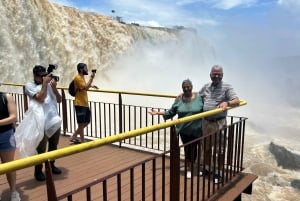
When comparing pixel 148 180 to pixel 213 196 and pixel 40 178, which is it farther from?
pixel 40 178

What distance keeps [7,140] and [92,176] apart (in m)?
1.69

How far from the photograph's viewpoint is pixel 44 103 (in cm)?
438

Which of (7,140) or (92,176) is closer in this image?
(7,140)

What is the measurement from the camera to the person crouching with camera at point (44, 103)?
13.9ft

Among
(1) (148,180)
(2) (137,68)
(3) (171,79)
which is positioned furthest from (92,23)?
(1) (148,180)

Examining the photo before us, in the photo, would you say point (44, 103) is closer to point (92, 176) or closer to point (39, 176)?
point (39, 176)


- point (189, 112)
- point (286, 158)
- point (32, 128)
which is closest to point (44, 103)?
point (32, 128)

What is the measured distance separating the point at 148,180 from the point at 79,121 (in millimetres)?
2246

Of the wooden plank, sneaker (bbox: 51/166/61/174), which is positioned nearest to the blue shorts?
sneaker (bbox: 51/166/61/174)

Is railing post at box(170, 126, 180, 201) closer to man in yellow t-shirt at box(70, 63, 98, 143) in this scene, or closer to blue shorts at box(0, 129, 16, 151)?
blue shorts at box(0, 129, 16, 151)

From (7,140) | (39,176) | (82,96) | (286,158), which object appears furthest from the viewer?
(286,158)

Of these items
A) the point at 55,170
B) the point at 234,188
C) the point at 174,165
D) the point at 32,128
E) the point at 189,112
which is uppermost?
the point at 189,112

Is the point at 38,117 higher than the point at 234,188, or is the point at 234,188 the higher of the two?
the point at 38,117

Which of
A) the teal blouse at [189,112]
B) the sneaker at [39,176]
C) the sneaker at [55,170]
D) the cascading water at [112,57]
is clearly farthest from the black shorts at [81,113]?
the cascading water at [112,57]
